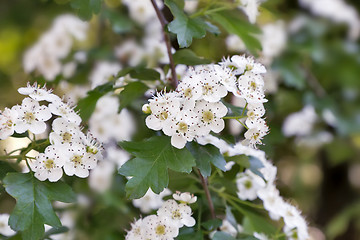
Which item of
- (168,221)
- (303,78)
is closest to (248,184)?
(168,221)

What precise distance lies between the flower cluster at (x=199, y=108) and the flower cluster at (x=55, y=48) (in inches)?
50.1

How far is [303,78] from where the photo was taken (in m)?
2.42

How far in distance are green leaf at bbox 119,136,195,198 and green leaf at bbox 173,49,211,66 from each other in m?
0.25

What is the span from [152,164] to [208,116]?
149 mm

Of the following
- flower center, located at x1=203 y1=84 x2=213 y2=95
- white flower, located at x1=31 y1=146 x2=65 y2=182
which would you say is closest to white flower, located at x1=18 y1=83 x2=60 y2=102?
white flower, located at x1=31 y1=146 x2=65 y2=182

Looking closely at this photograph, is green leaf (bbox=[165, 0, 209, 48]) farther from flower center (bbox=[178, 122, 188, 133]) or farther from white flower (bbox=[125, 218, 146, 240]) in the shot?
white flower (bbox=[125, 218, 146, 240])

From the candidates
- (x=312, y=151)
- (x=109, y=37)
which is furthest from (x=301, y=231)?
(x=109, y=37)

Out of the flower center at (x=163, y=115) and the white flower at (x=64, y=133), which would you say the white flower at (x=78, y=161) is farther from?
the flower center at (x=163, y=115)

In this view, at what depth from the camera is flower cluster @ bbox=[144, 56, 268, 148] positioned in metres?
0.94

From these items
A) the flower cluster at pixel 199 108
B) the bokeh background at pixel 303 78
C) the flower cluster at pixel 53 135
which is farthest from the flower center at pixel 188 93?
the bokeh background at pixel 303 78

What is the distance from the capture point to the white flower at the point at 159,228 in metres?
1.01

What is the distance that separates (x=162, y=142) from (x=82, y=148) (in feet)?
0.53

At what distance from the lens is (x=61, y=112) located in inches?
39.3

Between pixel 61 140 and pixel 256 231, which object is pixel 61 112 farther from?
pixel 256 231
